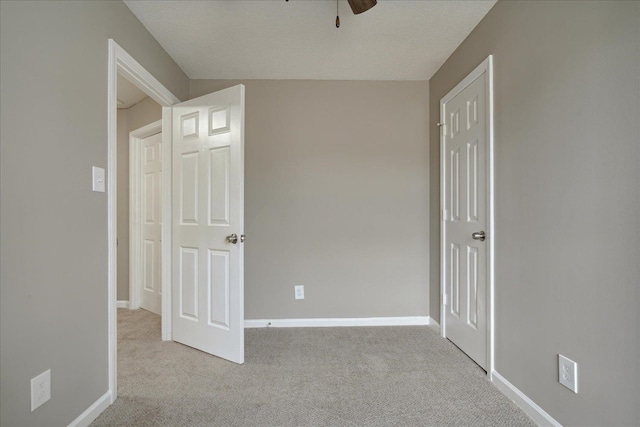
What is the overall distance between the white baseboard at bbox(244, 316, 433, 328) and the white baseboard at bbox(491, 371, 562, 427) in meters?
1.08

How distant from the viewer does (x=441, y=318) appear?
2.74 m

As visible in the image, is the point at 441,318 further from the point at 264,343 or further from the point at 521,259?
the point at 264,343

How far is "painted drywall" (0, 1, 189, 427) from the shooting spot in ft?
3.83

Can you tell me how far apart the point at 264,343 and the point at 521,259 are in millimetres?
2010

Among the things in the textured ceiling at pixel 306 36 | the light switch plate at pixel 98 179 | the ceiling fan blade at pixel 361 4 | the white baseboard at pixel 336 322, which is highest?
the textured ceiling at pixel 306 36

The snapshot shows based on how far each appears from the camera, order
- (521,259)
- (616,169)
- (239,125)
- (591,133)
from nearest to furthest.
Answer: (616,169) → (591,133) → (521,259) → (239,125)

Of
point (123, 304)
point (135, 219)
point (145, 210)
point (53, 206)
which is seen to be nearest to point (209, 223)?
point (53, 206)

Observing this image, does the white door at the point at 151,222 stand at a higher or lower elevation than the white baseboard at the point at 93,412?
higher

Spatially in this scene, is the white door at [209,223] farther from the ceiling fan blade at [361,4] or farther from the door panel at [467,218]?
the door panel at [467,218]

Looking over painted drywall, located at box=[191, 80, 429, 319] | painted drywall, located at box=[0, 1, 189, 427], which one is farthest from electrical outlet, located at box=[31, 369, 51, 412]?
painted drywall, located at box=[191, 80, 429, 319]

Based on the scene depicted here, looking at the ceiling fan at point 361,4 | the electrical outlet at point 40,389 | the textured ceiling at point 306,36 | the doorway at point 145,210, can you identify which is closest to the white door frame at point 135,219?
the doorway at point 145,210

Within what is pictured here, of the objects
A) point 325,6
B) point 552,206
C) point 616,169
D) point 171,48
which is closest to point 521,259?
point 552,206

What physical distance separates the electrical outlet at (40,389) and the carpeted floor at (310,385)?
41 centimetres

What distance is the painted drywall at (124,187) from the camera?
11.8ft
